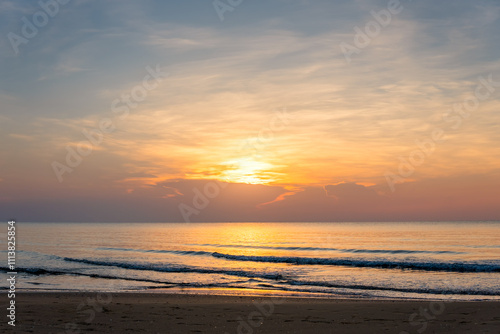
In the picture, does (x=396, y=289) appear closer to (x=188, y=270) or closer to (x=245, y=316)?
(x=245, y=316)

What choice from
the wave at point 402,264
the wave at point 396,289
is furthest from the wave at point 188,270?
the wave at point 402,264

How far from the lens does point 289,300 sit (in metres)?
17.8

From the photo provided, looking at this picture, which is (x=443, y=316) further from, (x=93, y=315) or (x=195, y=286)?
(x=195, y=286)

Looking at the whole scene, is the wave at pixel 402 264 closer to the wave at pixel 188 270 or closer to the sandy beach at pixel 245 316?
the wave at pixel 188 270

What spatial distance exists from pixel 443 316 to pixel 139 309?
10.6m

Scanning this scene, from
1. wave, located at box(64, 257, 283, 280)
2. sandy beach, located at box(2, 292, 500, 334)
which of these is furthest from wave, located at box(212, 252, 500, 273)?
sandy beach, located at box(2, 292, 500, 334)

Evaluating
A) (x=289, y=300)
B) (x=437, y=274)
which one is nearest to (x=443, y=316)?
(x=289, y=300)

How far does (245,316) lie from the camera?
13922mm

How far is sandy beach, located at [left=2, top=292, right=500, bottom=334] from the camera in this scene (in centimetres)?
1213

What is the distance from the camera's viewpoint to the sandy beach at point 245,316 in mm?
12133

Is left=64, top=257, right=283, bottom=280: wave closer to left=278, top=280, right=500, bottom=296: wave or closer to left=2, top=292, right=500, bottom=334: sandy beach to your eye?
left=278, top=280, right=500, bottom=296: wave

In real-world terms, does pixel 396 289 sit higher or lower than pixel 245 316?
higher

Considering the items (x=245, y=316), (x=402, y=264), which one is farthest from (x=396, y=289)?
(x=402, y=264)

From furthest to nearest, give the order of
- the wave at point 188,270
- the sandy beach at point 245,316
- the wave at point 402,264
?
the wave at point 402,264 < the wave at point 188,270 < the sandy beach at point 245,316
